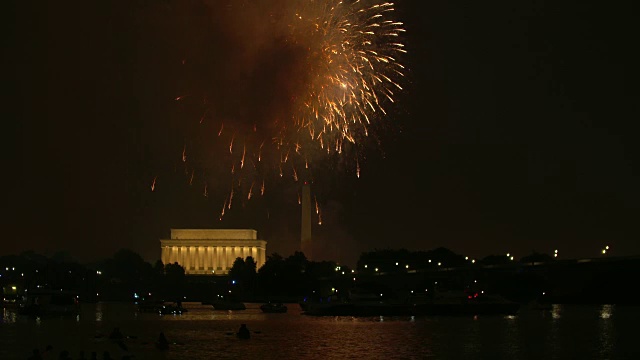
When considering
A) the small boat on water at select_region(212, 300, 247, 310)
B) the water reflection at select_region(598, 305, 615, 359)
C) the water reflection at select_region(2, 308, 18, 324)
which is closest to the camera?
the water reflection at select_region(598, 305, 615, 359)

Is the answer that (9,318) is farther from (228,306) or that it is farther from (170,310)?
(228,306)

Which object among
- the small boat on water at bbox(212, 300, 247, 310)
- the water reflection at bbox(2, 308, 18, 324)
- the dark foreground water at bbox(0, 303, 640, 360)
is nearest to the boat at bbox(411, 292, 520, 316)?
the dark foreground water at bbox(0, 303, 640, 360)

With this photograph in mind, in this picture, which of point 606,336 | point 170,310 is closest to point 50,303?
point 170,310

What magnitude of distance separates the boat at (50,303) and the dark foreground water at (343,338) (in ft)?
9.61

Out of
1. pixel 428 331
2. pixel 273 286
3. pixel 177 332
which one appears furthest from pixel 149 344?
pixel 273 286

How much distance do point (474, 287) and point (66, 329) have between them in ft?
277

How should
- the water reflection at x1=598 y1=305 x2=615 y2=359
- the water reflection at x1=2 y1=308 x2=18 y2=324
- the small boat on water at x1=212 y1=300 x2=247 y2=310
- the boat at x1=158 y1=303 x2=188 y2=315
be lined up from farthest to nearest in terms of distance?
1. the small boat on water at x1=212 y1=300 x2=247 y2=310
2. the boat at x1=158 y1=303 x2=188 y2=315
3. the water reflection at x1=2 y1=308 x2=18 y2=324
4. the water reflection at x1=598 y1=305 x2=615 y2=359

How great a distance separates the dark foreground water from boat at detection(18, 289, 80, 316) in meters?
2.93

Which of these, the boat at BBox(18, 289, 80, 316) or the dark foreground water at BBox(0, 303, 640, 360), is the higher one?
the boat at BBox(18, 289, 80, 316)

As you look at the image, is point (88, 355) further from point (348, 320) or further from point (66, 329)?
point (348, 320)

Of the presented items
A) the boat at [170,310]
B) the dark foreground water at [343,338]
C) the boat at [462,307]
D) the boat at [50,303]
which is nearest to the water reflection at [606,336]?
the dark foreground water at [343,338]

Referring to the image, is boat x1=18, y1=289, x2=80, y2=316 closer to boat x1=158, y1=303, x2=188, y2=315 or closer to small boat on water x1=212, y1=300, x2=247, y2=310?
boat x1=158, y1=303, x2=188, y2=315

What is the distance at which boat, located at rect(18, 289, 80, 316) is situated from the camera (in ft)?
380

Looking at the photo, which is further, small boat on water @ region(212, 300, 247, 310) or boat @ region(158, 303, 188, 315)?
small boat on water @ region(212, 300, 247, 310)
